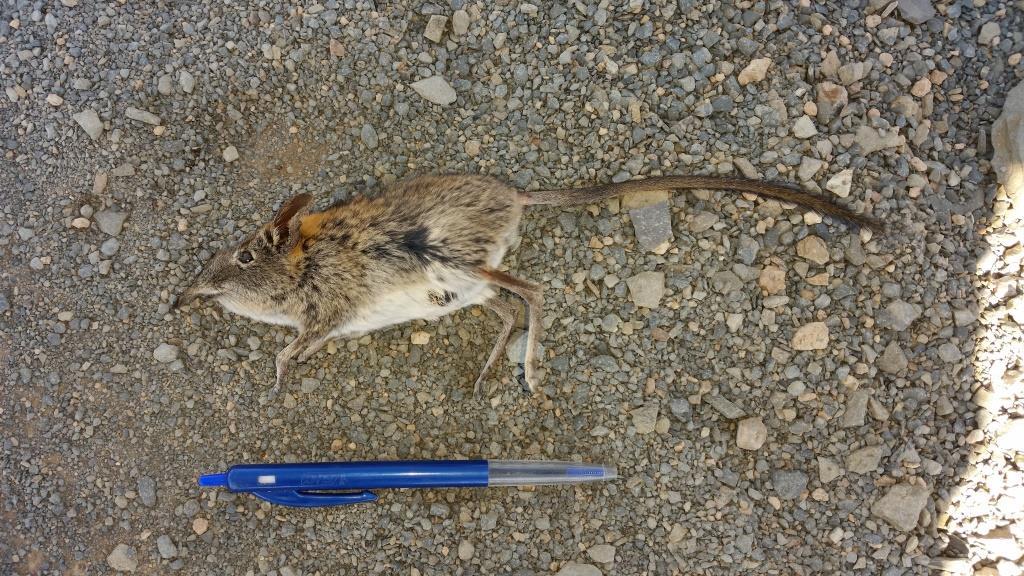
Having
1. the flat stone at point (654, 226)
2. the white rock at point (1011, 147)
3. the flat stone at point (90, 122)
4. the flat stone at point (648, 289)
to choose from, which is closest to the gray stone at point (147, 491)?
the flat stone at point (90, 122)

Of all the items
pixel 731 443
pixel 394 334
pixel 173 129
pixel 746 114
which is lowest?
pixel 394 334

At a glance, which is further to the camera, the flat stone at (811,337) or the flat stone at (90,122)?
the flat stone at (90,122)

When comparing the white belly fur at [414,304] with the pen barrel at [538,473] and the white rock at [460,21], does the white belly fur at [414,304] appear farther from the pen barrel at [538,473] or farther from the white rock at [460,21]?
the white rock at [460,21]

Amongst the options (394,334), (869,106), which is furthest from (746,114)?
(394,334)

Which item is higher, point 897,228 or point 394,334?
point 897,228

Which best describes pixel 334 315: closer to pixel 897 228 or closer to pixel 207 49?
pixel 207 49

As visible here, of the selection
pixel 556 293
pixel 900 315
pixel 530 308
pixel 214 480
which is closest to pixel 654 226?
pixel 556 293
